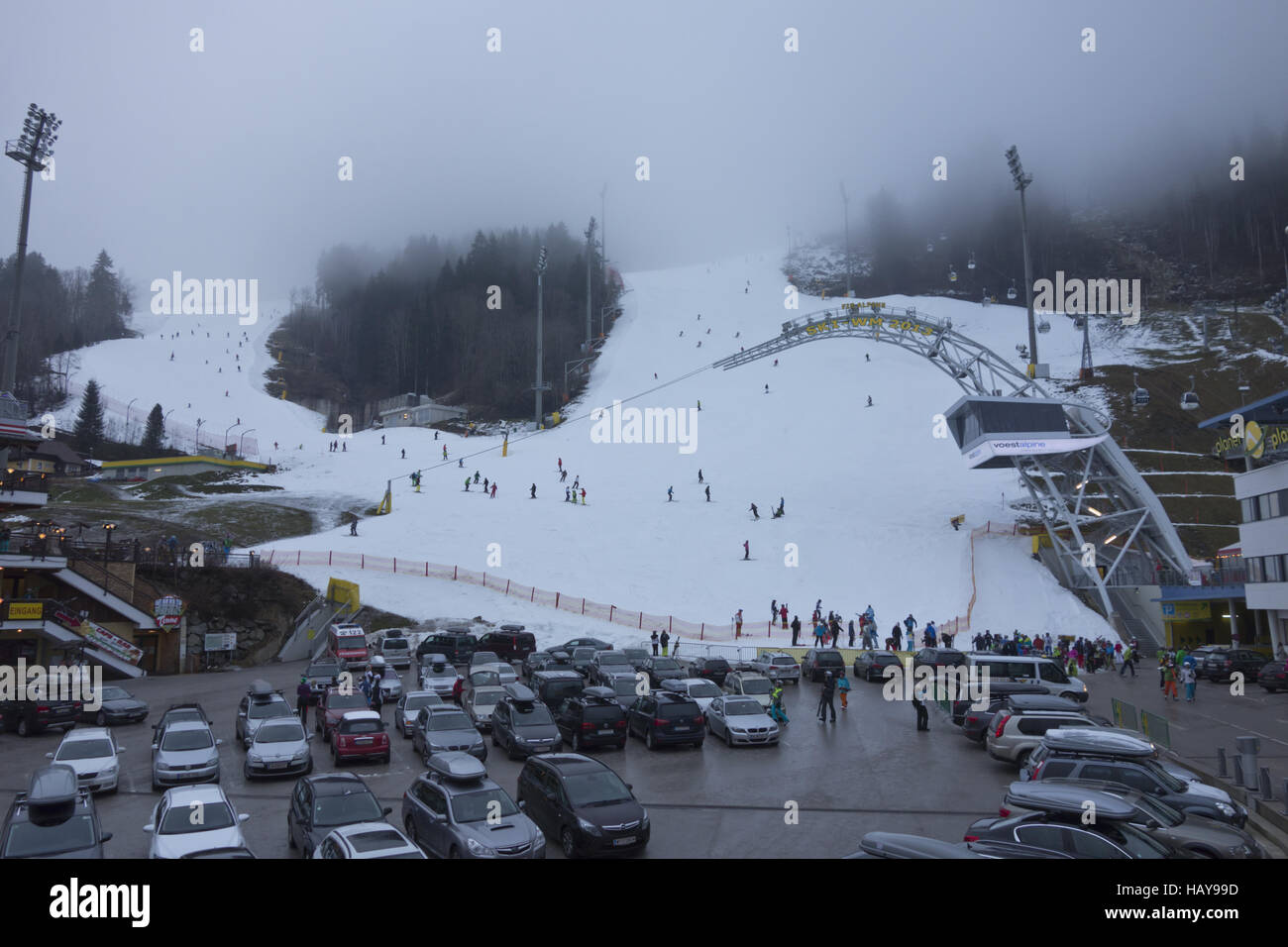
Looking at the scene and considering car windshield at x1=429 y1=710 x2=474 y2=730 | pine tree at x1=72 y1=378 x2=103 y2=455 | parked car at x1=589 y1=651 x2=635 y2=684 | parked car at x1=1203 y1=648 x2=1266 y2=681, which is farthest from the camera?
pine tree at x1=72 y1=378 x2=103 y2=455

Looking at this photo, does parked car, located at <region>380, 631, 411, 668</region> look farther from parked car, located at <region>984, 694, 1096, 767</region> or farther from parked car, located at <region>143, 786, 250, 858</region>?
parked car, located at <region>984, 694, 1096, 767</region>

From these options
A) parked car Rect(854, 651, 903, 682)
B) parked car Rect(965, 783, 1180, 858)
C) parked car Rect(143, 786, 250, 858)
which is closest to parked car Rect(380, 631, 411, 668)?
parked car Rect(854, 651, 903, 682)

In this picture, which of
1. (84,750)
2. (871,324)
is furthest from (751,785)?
(871,324)

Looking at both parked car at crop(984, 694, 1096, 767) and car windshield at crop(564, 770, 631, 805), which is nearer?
car windshield at crop(564, 770, 631, 805)

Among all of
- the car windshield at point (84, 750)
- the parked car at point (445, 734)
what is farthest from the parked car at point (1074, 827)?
the car windshield at point (84, 750)

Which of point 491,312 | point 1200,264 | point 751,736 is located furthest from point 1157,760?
point 1200,264

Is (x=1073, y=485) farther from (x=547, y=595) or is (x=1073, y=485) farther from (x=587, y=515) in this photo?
(x=547, y=595)

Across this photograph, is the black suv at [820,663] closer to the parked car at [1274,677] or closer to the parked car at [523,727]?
the parked car at [523,727]
